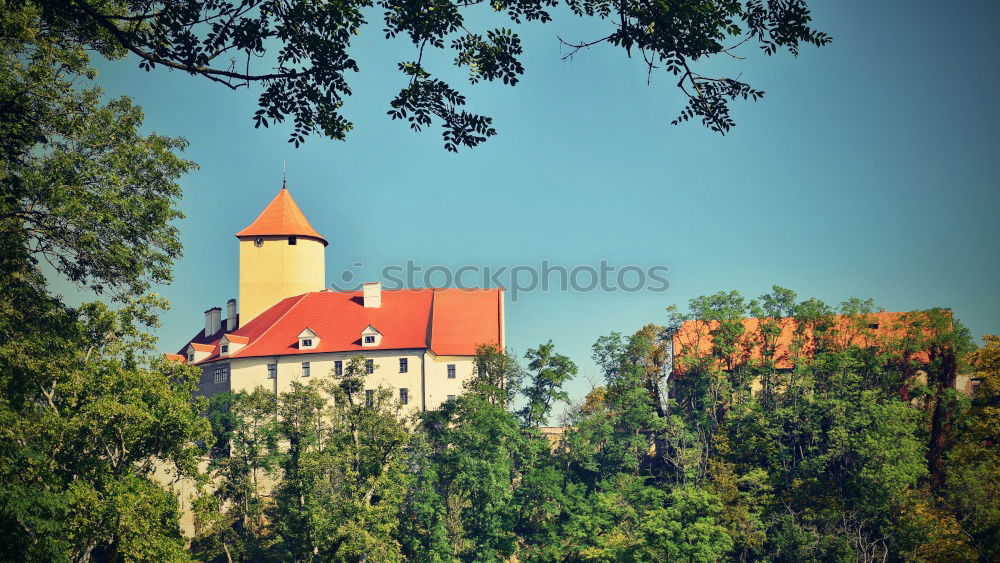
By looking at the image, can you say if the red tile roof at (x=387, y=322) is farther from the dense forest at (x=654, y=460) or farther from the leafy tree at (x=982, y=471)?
the leafy tree at (x=982, y=471)

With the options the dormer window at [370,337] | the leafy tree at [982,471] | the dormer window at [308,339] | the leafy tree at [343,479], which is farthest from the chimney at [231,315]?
the leafy tree at [982,471]

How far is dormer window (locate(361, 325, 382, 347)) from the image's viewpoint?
4784cm

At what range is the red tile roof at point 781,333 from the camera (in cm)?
4519

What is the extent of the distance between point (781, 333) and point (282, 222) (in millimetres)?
28239

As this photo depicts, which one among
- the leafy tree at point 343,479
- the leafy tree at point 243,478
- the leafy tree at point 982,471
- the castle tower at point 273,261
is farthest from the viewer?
the castle tower at point 273,261

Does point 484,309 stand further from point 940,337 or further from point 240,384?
point 940,337

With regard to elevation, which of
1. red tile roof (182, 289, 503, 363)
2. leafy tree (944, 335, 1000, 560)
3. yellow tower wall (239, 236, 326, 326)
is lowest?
leafy tree (944, 335, 1000, 560)

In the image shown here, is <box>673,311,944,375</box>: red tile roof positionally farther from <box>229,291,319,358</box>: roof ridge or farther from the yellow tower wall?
the yellow tower wall

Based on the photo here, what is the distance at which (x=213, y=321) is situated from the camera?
5456cm

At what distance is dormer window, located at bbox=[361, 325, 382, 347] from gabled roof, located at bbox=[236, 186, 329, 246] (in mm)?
8809

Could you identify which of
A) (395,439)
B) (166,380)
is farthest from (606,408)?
(166,380)

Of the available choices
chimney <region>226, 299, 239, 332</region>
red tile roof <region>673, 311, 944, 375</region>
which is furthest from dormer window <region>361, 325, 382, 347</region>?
red tile roof <region>673, 311, 944, 375</region>

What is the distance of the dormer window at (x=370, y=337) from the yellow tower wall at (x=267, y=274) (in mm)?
7390

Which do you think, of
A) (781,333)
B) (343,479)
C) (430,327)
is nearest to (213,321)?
(430,327)
